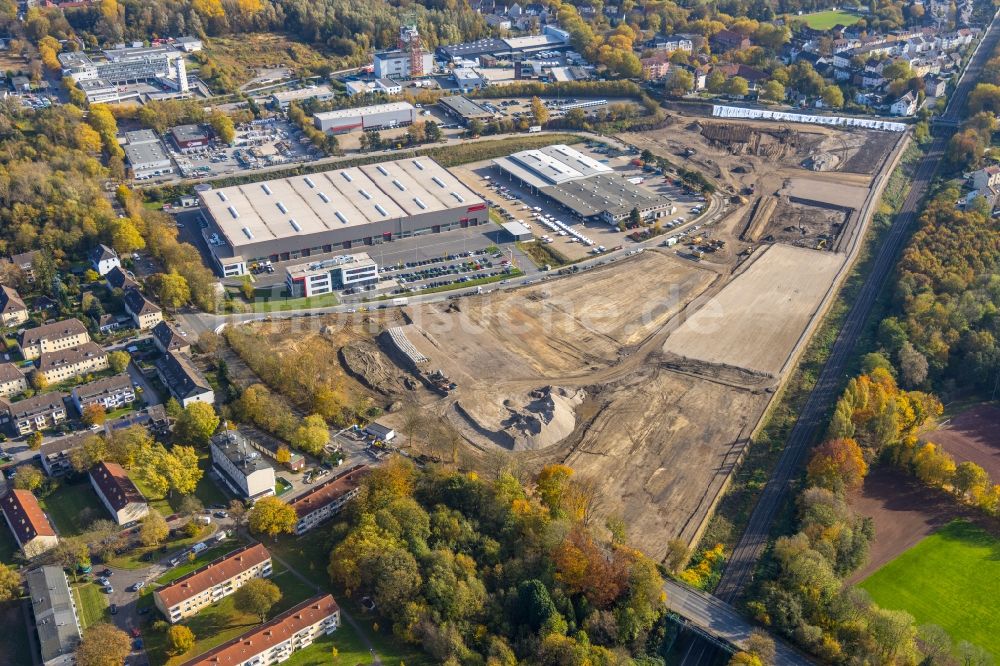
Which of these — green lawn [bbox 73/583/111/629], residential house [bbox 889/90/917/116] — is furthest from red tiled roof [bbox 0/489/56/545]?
residential house [bbox 889/90/917/116]

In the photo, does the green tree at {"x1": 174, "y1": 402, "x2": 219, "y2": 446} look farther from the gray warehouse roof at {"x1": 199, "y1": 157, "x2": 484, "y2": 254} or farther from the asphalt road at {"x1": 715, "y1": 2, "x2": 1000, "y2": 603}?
the asphalt road at {"x1": 715, "y1": 2, "x2": 1000, "y2": 603}

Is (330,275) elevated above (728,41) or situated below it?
below

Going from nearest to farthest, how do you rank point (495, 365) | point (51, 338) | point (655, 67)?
point (51, 338)
point (495, 365)
point (655, 67)

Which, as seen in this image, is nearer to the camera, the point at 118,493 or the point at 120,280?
the point at 118,493

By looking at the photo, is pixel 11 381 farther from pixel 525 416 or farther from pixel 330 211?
pixel 525 416

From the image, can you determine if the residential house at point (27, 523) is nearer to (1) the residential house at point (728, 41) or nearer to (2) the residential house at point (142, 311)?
(2) the residential house at point (142, 311)

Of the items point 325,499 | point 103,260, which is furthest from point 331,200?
point 325,499
